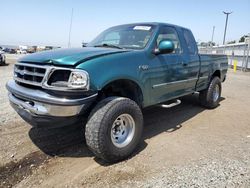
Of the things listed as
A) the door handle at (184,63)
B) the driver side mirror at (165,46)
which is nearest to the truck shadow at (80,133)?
the door handle at (184,63)

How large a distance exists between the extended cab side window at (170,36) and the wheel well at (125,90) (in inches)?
39.5

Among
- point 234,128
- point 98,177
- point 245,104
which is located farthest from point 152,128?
point 245,104

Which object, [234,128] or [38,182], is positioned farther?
[234,128]

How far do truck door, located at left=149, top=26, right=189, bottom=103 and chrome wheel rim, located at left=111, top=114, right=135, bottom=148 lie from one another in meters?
0.79

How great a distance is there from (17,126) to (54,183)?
224 centimetres

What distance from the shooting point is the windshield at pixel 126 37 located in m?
4.62

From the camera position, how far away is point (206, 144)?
4.49 metres

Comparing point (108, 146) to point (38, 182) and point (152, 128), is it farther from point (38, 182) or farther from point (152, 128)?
point (152, 128)

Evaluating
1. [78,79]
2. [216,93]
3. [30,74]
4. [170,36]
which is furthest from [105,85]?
[216,93]

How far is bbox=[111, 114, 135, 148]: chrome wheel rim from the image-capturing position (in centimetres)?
379

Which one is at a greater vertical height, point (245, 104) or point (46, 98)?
point (46, 98)

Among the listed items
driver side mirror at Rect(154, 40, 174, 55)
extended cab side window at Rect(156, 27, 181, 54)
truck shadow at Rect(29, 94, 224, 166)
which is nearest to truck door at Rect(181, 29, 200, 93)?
extended cab side window at Rect(156, 27, 181, 54)

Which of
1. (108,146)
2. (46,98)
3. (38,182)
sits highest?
(46,98)

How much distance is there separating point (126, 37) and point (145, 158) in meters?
2.24
